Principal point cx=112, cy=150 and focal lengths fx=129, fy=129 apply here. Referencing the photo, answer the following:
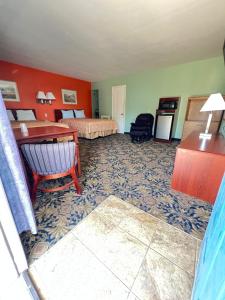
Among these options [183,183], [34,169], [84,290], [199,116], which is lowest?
[84,290]

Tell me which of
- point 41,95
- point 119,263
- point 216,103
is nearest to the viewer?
point 119,263

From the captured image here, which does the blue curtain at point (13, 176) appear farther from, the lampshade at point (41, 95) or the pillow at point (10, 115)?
the lampshade at point (41, 95)

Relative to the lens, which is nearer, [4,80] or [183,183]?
[183,183]

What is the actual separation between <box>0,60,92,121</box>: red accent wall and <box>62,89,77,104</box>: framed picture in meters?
0.15

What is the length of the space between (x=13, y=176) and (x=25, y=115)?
13.9 feet

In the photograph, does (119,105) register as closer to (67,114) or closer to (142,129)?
(142,129)

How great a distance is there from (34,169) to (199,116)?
4558 mm

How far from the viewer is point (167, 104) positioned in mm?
4340

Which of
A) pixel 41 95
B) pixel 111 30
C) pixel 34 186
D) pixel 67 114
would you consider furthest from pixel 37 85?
pixel 34 186

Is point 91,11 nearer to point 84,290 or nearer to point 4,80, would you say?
point 84,290

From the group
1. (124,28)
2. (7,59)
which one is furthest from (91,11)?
(7,59)

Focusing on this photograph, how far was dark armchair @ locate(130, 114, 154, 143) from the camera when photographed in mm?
4320

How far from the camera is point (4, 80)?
385 cm

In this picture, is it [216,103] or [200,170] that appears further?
[216,103]
